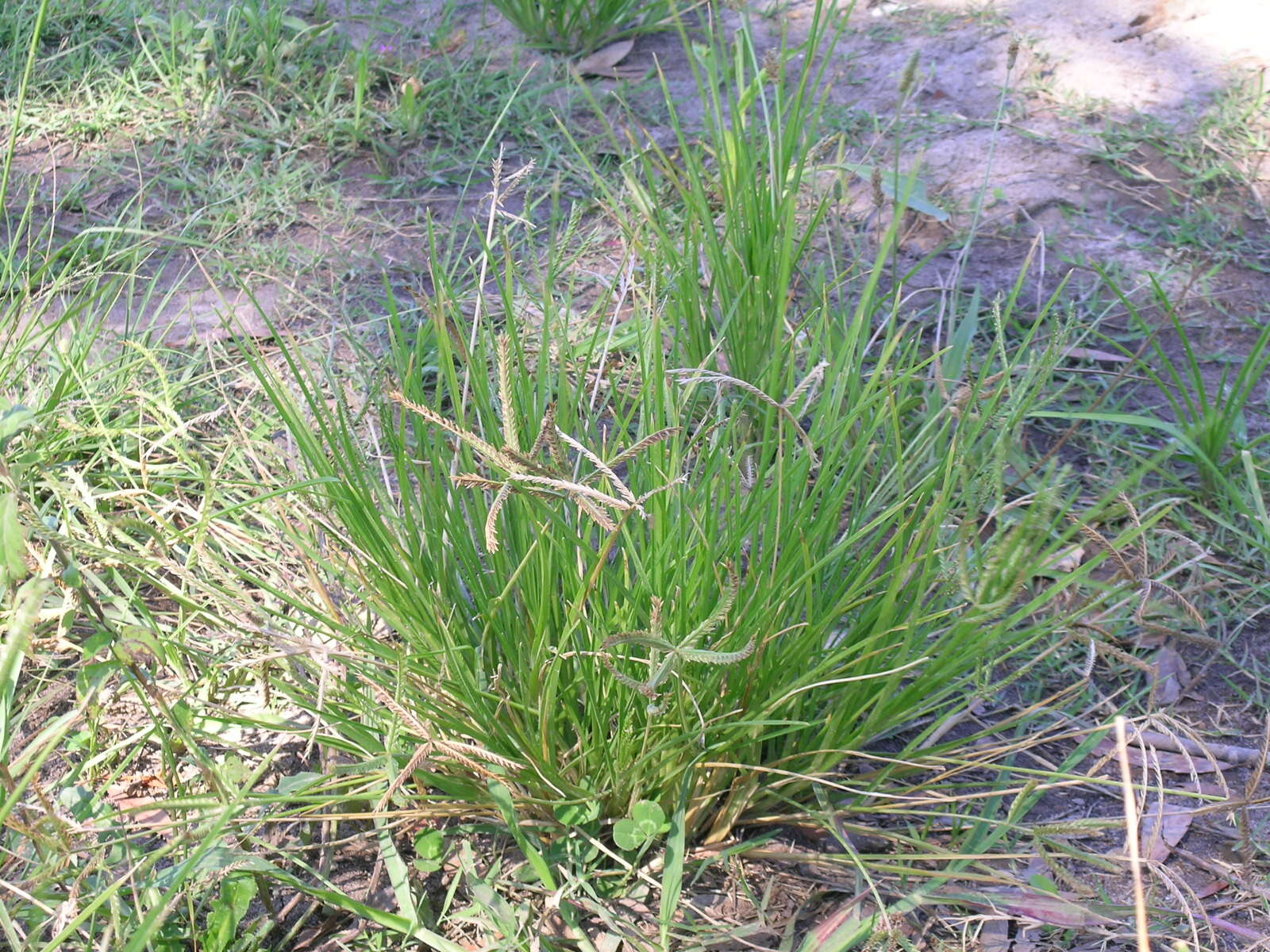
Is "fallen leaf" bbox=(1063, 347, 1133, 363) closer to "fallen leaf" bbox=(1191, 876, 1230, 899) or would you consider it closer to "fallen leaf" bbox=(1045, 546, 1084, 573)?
"fallen leaf" bbox=(1045, 546, 1084, 573)

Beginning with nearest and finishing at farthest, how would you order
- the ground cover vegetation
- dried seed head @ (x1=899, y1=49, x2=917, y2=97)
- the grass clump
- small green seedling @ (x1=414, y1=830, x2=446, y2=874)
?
the ground cover vegetation, small green seedling @ (x1=414, y1=830, x2=446, y2=874), dried seed head @ (x1=899, y1=49, x2=917, y2=97), the grass clump

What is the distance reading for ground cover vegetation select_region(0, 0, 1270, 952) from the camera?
1213 mm

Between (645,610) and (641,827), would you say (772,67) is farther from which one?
(641,827)

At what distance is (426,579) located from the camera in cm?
133

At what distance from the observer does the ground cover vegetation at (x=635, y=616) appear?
1.21 meters

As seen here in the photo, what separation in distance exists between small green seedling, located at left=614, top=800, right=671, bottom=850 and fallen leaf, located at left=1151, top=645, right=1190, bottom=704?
0.82 metres

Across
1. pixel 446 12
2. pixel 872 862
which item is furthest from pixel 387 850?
pixel 446 12

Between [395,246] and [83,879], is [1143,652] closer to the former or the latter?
[83,879]

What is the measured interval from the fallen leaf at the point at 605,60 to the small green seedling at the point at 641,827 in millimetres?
2194

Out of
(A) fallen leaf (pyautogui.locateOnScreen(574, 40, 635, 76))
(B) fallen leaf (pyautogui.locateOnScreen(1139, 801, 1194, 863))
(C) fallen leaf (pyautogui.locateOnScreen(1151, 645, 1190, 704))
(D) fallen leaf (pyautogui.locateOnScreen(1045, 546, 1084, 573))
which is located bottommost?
(B) fallen leaf (pyautogui.locateOnScreen(1139, 801, 1194, 863))

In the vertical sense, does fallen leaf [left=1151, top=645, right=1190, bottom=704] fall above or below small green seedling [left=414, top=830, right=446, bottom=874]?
below

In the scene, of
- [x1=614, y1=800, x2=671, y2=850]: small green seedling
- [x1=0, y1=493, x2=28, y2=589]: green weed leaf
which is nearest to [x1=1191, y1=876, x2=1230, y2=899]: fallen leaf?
[x1=614, y1=800, x2=671, y2=850]: small green seedling

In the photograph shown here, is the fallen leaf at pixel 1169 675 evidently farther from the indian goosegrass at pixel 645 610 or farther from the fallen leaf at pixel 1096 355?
the fallen leaf at pixel 1096 355

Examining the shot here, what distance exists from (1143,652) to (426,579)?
115 cm
